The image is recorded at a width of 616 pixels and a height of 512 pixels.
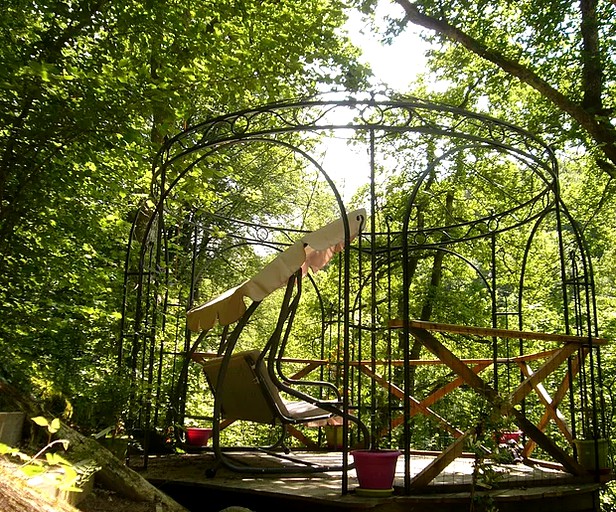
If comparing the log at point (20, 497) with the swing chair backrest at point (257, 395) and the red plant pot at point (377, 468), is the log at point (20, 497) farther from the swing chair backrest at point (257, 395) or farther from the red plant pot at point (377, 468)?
the swing chair backrest at point (257, 395)

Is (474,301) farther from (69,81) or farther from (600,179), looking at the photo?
(69,81)

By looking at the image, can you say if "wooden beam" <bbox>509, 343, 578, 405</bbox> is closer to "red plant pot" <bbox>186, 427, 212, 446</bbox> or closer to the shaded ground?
the shaded ground

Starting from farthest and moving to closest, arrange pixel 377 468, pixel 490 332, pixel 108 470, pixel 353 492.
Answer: pixel 490 332, pixel 353 492, pixel 377 468, pixel 108 470

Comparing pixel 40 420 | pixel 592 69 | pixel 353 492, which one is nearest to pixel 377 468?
pixel 353 492

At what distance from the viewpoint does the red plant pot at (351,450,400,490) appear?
3.73 metres

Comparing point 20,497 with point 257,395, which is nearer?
point 20,497

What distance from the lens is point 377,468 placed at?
3727 millimetres

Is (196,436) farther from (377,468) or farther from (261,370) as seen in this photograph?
(377,468)

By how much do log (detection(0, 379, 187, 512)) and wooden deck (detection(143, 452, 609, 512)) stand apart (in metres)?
0.86

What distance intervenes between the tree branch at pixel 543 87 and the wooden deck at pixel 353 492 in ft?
16.2

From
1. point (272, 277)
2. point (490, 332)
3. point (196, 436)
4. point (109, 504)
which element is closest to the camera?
point (109, 504)

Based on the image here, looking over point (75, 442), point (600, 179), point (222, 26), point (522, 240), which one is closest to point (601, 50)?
point (600, 179)

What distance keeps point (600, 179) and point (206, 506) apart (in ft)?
30.5

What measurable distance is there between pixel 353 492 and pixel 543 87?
7.03m
